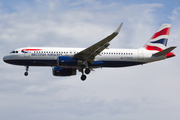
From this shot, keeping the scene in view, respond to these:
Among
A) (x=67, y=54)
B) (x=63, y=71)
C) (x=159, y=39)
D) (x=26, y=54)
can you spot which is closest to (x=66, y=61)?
(x=67, y=54)

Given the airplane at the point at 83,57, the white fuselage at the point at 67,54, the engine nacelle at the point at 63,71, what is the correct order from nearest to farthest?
the airplane at the point at 83,57 < the white fuselage at the point at 67,54 < the engine nacelle at the point at 63,71

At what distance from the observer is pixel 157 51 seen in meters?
46.7

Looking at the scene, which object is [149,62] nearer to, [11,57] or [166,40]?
[166,40]

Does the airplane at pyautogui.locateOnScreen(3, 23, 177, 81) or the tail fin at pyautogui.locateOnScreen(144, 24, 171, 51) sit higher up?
the tail fin at pyautogui.locateOnScreen(144, 24, 171, 51)

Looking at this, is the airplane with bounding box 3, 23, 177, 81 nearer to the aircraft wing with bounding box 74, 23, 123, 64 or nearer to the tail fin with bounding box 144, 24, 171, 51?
the aircraft wing with bounding box 74, 23, 123, 64

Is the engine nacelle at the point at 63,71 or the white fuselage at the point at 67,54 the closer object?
the white fuselage at the point at 67,54

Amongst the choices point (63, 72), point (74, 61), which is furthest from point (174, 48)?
point (63, 72)

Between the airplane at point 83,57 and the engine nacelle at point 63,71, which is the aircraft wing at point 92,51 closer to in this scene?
the airplane at point 83,57

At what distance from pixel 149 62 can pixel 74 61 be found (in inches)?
454

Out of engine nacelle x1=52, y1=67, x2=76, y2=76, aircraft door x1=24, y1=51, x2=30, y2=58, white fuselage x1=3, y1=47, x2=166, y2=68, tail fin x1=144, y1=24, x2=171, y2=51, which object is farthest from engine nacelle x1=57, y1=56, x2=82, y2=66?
tail fin x1=144, y1=24, x2=171, y2=51

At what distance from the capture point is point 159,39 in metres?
48.8

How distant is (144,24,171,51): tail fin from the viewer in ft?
157

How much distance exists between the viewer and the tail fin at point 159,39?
47812mm

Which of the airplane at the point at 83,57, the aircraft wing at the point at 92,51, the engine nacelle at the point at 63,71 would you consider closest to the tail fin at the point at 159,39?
the airplane at the point at 83,57
